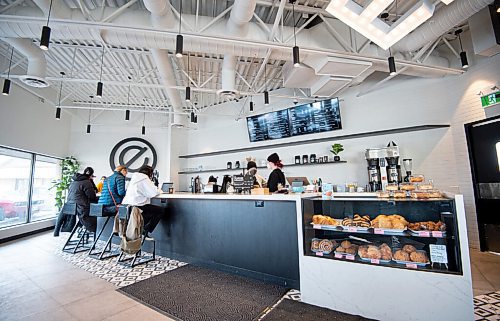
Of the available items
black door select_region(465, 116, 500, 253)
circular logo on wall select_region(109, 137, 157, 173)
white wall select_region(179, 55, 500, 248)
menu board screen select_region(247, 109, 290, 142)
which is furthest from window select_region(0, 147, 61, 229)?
black door select_region(465, 116, 500, 253)

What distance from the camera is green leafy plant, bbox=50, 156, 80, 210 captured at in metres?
7.67

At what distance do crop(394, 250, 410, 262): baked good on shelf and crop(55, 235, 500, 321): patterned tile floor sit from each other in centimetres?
87

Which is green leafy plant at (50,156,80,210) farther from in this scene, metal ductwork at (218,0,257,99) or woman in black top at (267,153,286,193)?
woman in black top at (267,153,286,193)

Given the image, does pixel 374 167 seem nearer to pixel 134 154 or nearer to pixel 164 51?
pixel 164 51

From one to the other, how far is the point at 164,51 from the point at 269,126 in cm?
379

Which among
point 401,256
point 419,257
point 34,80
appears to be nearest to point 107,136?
point 34,80

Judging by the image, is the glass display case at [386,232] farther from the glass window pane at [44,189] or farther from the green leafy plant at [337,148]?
the glass window pane at [44,189]

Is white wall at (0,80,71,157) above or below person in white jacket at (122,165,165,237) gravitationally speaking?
above

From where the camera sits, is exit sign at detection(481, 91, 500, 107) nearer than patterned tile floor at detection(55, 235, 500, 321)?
No

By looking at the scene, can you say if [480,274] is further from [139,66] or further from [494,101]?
[139,66]

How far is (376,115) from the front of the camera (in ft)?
19.0

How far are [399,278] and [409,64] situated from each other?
4.21 m

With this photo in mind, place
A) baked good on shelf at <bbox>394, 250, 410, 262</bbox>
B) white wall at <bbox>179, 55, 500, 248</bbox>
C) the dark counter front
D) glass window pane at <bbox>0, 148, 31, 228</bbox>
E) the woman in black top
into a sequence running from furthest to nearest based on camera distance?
glass window pane at <bbox>0, 148, 31, 228</bbox> < white wall at <bbox>179, 55, 500, 248</bbox> < the woman in black top < the dark counter front < baked good on shelf at <bbox>394, 250, 410, 262</bbox>

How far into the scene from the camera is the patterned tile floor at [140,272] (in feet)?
7.17
